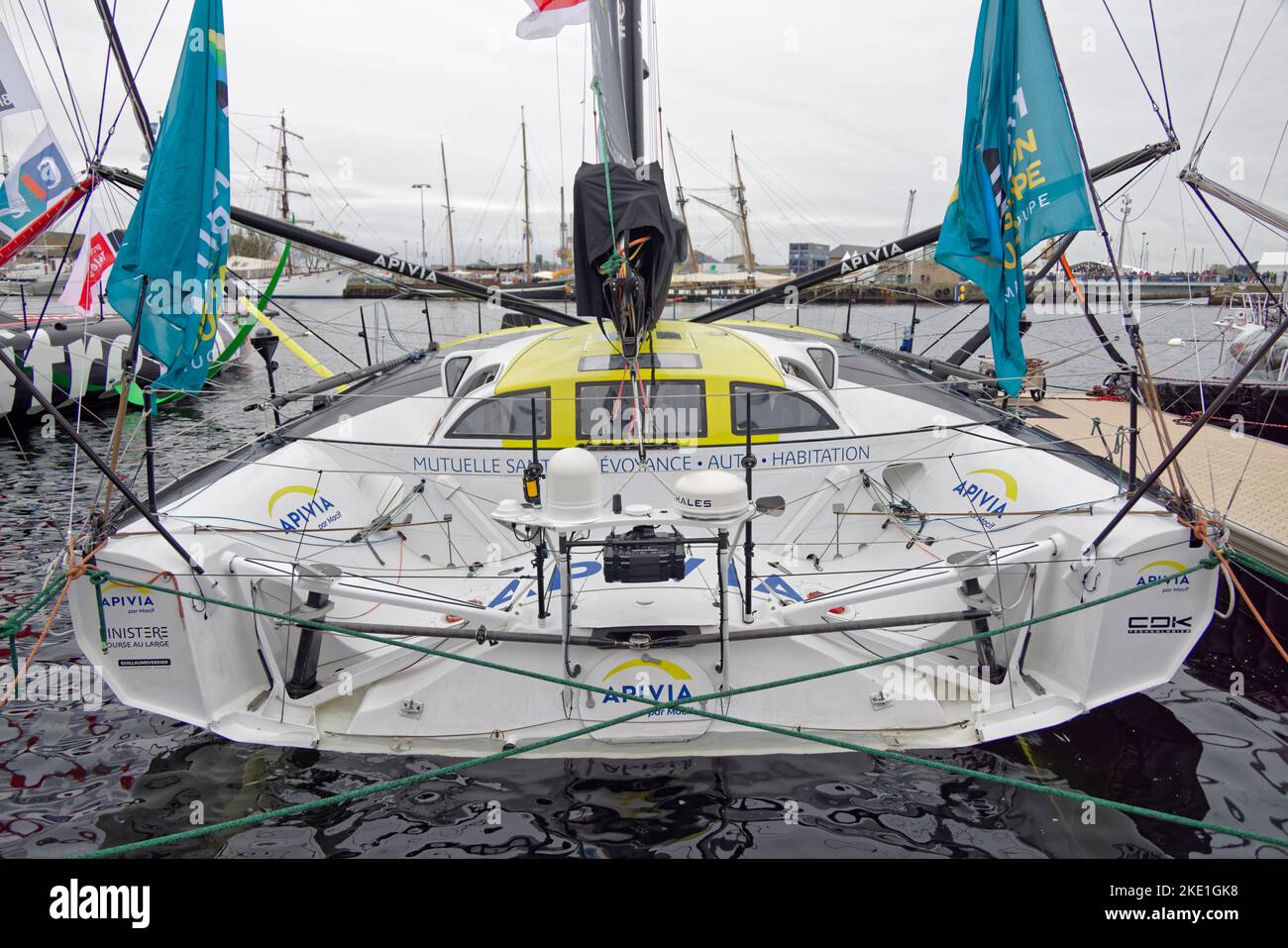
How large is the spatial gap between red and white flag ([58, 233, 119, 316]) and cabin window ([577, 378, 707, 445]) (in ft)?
29.0

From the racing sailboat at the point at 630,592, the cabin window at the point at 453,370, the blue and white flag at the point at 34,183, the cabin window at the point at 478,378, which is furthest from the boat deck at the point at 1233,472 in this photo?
the blue and white flag at the point at 34,183

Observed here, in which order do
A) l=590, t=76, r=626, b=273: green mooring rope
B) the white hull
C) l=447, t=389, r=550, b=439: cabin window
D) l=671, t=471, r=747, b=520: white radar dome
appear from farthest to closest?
l=447, t=389, r=550, b=439: cabin window
l=590, t=76, r=626, b=273: green mooring rope
the white hull
l=671, t=471, r=747, b=520: white radar dome

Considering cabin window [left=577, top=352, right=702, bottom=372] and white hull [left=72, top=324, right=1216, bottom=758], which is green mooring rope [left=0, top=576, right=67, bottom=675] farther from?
cabin window [left=577, top=352, right=702, bottom=372]

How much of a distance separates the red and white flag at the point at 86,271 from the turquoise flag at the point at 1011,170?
36.3 feet

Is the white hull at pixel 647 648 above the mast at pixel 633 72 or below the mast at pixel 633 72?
below

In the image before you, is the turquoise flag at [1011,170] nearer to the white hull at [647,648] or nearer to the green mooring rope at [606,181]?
the white hull at [647,648]

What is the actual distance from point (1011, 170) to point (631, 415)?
111 inches

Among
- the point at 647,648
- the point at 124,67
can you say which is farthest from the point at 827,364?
the point at 124,67

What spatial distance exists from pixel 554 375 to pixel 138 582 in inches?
121

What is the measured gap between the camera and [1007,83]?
455 cm

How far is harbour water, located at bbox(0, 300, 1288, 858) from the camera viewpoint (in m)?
3.52

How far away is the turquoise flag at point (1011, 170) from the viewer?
432 cm

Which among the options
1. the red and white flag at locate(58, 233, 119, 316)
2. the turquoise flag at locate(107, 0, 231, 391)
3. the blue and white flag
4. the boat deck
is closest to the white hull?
the turquoise flag at locate(107, 0, 231, 391)

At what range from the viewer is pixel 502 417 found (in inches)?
231
